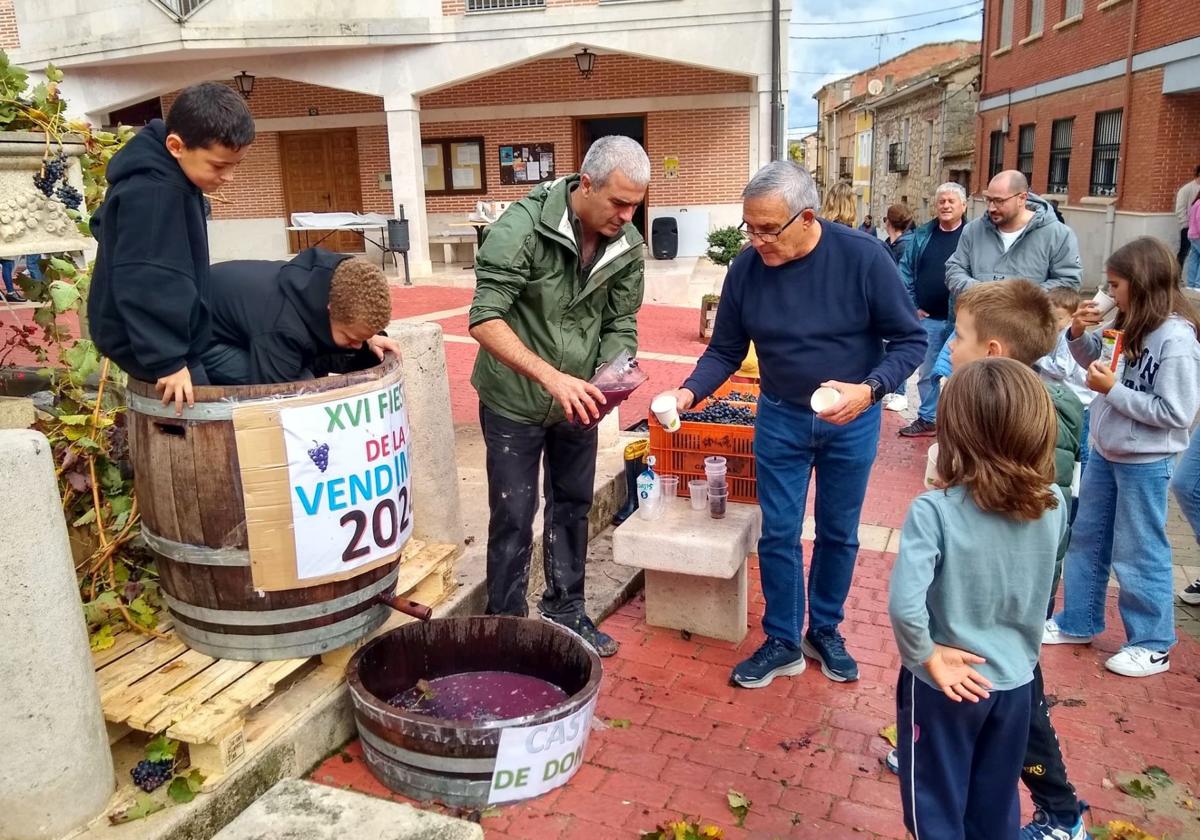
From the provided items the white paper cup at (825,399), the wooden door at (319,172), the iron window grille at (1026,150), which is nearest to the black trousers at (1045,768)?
the white paper cup at (825,399)

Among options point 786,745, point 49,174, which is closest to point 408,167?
point 49,174

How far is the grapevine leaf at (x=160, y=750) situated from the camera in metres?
2.65

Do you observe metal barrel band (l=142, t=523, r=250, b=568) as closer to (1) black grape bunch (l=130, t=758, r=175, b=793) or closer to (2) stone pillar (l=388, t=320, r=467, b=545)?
(1) black grape bunch (l=130, t=758, r=175, b=793)

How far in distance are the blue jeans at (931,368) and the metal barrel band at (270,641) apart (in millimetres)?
5556

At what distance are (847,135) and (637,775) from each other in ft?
178

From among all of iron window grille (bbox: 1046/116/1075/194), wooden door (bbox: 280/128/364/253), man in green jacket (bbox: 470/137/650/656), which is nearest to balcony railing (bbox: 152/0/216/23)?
wooden door (bbox: 280/128/364/253)

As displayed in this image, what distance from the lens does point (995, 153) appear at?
27312mm

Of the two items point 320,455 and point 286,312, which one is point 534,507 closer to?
point 320,455

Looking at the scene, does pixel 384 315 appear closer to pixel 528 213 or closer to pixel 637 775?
pixel 528 213

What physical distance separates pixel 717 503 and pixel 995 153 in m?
27.0

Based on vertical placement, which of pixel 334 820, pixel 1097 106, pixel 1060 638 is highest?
pixel 1097 106

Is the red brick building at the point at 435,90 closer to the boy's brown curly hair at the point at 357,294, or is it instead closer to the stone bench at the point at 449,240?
the stone bench at the point at 449,240

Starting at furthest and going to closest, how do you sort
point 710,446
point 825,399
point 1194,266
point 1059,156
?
1. point 1059,156
2. point 1194,266
3. point 710,446
4. point 825,399

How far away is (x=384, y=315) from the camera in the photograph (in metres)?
3.01
